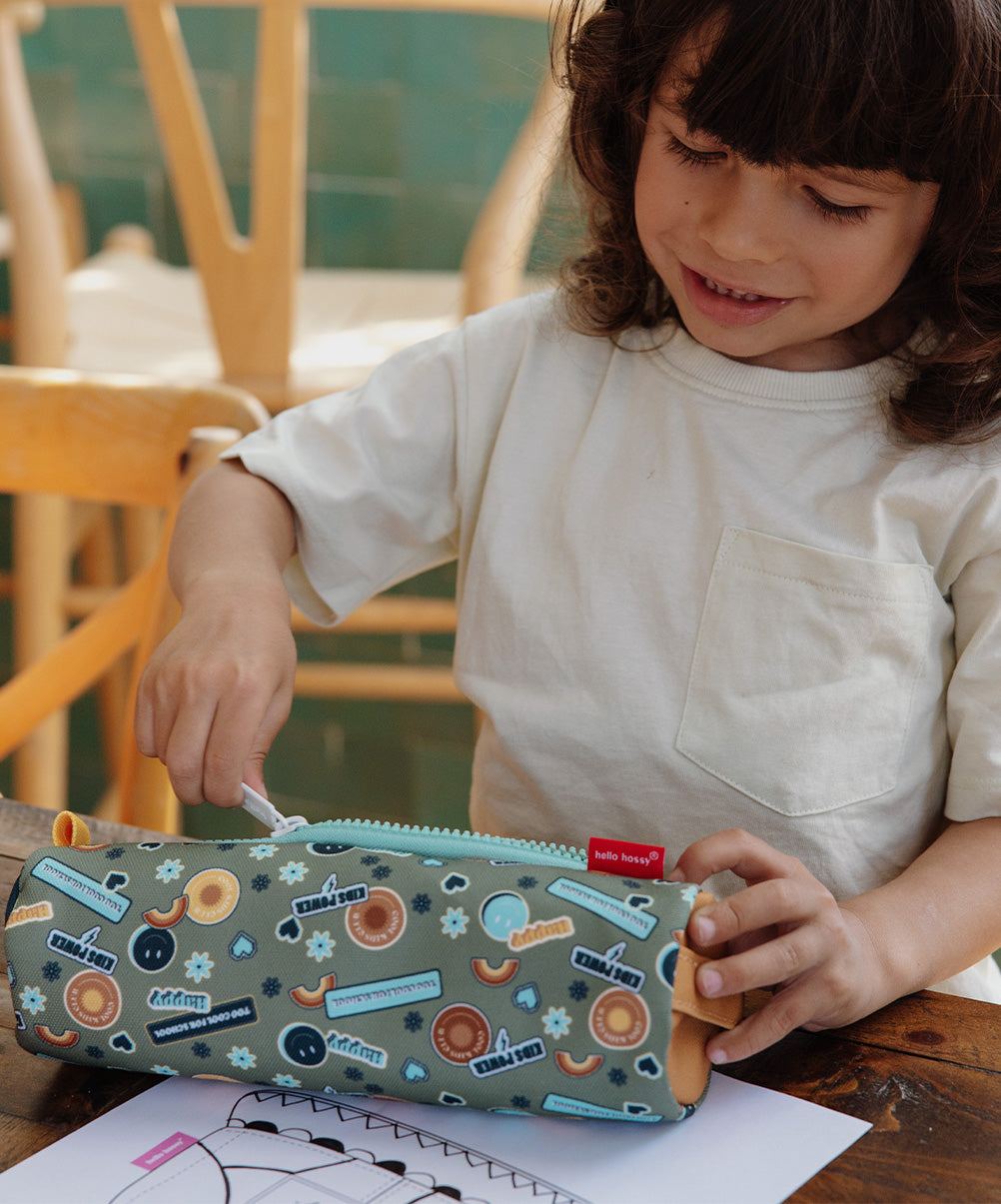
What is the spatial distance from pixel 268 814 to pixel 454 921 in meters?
0.12

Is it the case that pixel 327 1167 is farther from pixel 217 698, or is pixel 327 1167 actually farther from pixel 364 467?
pixel 364 467

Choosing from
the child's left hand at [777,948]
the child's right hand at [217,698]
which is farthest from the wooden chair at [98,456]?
the child's left hand at [777,948]

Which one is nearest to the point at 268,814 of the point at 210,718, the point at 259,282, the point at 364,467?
the point at 210,718

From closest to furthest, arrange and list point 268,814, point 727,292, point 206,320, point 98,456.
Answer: point 268,814 < point 727,292 < point 98,456 < point 206,320

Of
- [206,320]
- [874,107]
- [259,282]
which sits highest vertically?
[874,107]

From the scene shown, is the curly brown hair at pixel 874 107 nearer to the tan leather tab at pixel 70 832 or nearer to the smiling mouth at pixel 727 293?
the smiling mouth at pixel 727 293

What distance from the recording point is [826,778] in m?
0.66

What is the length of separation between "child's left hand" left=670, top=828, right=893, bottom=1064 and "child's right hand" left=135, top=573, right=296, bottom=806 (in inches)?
7.7

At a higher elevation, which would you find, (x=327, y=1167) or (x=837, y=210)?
(x=837, y=210)

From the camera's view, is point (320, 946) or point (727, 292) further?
point (727, 292)

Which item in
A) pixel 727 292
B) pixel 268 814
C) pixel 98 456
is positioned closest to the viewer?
pixel 268 814

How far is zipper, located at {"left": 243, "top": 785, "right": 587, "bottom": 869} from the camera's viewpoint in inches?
19.5

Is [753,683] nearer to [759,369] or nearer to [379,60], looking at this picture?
[759,369]

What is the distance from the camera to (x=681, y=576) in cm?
69
